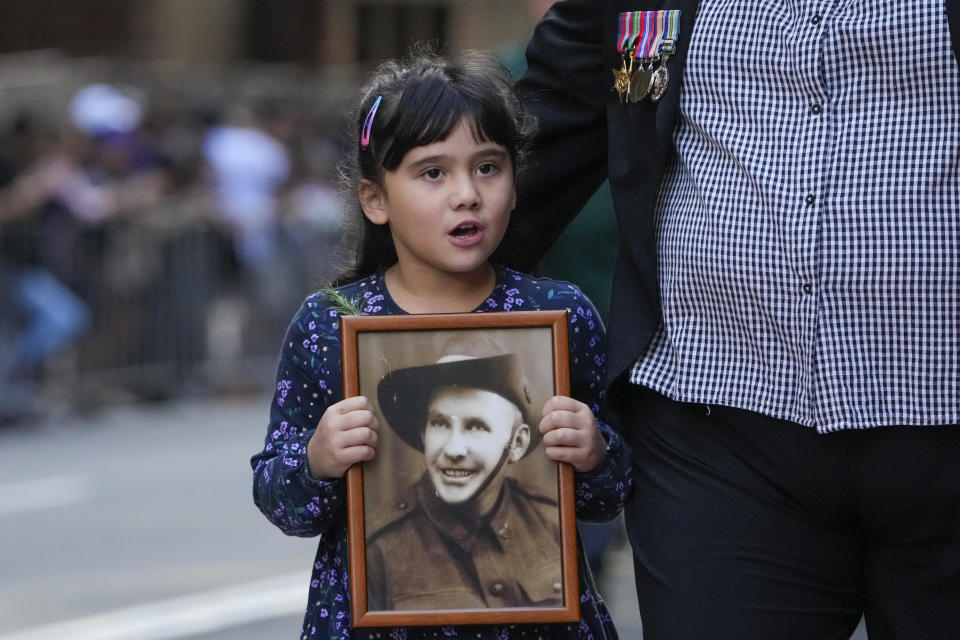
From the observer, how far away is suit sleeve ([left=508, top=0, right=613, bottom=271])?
3572 mm

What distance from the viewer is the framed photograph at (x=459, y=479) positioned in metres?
3.13

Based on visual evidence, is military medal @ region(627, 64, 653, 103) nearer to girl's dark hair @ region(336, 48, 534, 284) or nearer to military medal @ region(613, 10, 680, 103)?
military medal @ region(613, 10, 680, 103)

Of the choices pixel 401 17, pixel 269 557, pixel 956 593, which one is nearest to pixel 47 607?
pixel 269 557

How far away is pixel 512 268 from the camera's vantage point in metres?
3.57

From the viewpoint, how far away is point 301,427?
3.38 meters

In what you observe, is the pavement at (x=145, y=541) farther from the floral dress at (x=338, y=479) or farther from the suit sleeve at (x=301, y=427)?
the suit sleeve at (x=301, y=427)

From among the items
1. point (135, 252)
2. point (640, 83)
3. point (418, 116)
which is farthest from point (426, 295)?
point (135, 252)

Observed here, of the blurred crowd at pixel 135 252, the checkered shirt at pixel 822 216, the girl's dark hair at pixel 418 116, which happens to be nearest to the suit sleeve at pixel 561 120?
the girl's dark hair at pixel 418 116

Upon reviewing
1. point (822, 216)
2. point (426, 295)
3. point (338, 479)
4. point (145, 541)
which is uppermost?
point (822, 216)

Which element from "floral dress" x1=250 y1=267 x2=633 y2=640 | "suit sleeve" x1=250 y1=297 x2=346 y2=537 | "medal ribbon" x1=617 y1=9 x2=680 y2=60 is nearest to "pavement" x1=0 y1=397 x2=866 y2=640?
"floral dress" x1=250 y1=267 x2=633 y2=640

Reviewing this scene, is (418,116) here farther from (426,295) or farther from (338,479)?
(338,479)

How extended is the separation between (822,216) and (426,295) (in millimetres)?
737

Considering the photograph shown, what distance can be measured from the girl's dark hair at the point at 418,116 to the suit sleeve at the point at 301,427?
21 cm

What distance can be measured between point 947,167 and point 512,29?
81.7 feet
